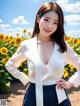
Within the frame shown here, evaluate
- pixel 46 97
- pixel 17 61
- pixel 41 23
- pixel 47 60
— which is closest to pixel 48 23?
pixel 41 23

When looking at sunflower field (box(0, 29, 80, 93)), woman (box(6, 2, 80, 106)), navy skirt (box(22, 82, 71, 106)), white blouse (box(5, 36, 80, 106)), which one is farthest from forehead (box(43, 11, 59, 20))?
sunflower field (box(0, 29, 80, 93))

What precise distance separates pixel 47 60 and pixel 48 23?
270mm

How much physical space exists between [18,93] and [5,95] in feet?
0.76

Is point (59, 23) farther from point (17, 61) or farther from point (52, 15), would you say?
point (17, 61)

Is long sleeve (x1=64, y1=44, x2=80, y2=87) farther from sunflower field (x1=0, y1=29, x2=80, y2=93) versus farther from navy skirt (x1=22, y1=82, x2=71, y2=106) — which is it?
sunflower field (x1=0, y1=29, x2=80, y2=93)

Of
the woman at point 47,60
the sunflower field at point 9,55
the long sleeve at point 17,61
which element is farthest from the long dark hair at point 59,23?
the sunflower field at point 9,55

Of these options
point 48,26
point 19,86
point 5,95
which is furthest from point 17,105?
point 48,26

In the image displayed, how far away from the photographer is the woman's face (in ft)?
8.98

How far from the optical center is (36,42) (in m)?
2.82

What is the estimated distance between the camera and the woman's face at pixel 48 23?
274cm

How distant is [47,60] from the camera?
275 centimetres

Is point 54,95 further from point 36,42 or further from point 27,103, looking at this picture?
point 36,42

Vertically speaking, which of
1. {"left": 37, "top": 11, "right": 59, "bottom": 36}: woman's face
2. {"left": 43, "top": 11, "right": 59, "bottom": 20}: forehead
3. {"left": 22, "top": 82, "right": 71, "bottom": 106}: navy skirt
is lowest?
{"left": 22, "top": 82, "right": 71, "bottom": 106}: navy skirt

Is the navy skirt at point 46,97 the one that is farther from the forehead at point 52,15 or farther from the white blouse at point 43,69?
the forehead at point 52,15
